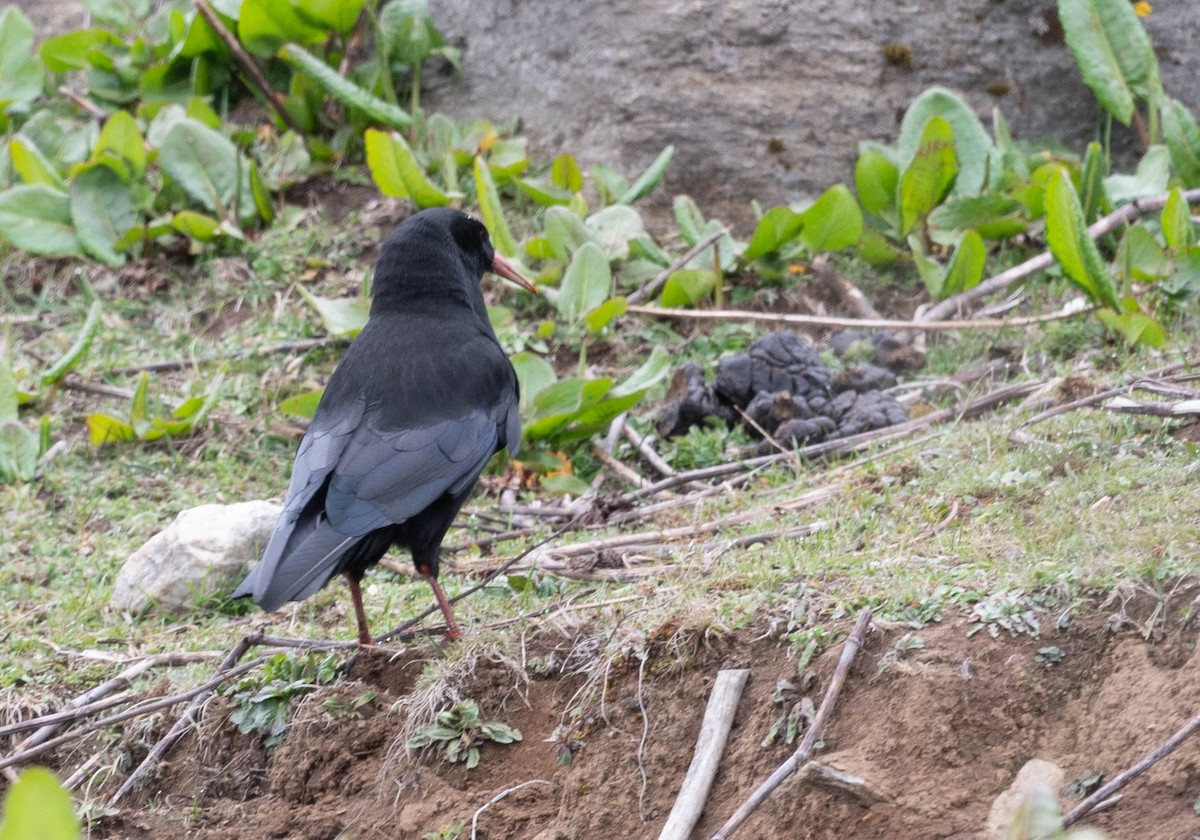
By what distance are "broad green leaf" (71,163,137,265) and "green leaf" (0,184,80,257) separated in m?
0.06

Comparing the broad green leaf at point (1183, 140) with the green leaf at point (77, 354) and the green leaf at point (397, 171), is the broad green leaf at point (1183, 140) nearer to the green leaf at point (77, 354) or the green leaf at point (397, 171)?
the green leaf at point (397, 171)

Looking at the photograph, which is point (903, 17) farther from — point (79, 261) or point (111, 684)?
point (111, 684)

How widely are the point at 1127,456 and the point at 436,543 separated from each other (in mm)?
2041

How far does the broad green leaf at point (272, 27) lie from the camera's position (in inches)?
278

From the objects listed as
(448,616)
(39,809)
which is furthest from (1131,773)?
(448,616)

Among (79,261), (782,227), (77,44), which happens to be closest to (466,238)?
(782,227)

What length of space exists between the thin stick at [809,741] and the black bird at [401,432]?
1.25 m

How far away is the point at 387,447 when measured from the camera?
3857 mm

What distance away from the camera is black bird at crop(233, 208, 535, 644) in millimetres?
3555

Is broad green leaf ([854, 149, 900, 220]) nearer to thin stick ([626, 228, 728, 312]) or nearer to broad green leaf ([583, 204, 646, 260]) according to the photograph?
thin stick ([626, 228, 728, 312])

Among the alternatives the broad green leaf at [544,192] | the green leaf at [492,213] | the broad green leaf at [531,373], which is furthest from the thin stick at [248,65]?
the broad green leaf at [531,373]

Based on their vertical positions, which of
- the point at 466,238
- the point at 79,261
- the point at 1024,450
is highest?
the point at 466,238

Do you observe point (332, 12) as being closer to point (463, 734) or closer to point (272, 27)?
point (272, 27)

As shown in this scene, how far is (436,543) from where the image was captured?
→ 13.1 ft
